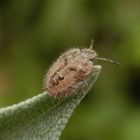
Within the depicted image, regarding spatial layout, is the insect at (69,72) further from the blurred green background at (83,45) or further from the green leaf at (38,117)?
the blurred green background at (83,45)

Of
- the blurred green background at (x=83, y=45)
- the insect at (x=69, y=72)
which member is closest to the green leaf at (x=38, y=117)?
the insect at (x=69, y=72)

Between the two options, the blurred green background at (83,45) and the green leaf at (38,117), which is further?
the blurred green background at (83,45)

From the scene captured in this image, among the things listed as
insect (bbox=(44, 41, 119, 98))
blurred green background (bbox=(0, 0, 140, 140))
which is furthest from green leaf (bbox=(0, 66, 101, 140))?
blurred green background (bbox=(0, 0, 140, 140))

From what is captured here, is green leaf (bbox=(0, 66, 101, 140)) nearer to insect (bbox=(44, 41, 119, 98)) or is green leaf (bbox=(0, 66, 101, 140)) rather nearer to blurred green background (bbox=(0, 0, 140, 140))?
insect (bbox=(44, 41, 119, 98))

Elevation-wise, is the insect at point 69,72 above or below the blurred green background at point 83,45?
above

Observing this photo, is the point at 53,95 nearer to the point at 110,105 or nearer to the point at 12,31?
the point at 110,105

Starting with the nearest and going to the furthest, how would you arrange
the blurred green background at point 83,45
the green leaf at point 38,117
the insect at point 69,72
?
the green leaf at point 38,117, the insect at point 69,72, the blurred green background at point 83,45

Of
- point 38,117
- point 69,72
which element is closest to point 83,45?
point 69,72
